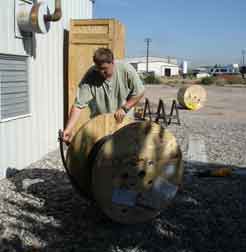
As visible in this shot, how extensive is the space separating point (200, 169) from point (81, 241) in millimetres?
3728

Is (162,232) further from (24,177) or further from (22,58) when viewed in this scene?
(22,58)

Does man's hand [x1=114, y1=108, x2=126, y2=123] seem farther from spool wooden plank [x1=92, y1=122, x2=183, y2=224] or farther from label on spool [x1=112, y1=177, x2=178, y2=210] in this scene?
label on spool [x1=112, y1=177, x2=178, y2=210]

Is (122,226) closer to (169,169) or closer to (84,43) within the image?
(169,169)

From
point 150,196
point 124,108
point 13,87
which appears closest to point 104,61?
point 124,108

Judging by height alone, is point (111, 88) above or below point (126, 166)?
above

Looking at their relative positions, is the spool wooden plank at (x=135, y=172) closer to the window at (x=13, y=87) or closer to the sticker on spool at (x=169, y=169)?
the sticker on spool at (x=169, y=169)

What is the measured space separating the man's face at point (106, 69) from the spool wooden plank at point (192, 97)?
14.2 meters

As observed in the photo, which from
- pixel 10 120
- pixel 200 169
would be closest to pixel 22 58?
pixel 10 120

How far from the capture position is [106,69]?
4.32 meters

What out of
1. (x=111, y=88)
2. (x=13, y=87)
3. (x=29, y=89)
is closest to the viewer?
(x=111, y=88)

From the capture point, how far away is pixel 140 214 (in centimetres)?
435

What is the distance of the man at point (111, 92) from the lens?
14.8ft

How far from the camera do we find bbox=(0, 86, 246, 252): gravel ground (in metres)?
4.09

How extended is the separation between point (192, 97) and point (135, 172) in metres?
15.0
